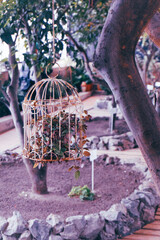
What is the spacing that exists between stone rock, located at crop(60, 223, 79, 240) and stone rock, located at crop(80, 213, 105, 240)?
0.09 m

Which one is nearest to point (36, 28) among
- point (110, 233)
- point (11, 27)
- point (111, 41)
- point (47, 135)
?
point (11, 27)

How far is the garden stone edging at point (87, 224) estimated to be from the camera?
7.90ft

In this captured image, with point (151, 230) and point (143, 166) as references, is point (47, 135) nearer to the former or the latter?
point (151, 230)

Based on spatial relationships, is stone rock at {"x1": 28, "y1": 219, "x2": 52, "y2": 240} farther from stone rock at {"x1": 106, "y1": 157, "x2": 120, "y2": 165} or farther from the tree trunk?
stone rock at {"x1": 106, "y1": 157, "x2": 120, "y2": 165}

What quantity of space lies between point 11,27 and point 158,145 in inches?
73.2

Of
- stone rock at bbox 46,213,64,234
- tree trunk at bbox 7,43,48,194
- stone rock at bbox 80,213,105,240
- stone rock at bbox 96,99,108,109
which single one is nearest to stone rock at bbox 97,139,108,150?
tree trunk at bbox 7,43,48,194

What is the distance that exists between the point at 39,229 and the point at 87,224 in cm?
38

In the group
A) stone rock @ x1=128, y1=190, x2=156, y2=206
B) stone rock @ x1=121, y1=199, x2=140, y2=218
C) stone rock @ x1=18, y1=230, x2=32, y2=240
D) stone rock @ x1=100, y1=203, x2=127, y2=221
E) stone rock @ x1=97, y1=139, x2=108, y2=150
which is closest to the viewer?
stone rock @ x1=18, y1=230, x2=32, y2=240

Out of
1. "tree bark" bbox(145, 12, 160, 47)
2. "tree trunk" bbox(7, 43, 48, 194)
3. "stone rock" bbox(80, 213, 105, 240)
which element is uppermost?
"tree bark" bbox(145, 12, 160, 47)

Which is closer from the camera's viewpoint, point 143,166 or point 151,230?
point 151,230

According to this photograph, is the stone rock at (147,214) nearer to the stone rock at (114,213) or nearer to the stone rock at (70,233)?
the stone rock at (114,213)

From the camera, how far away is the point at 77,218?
8.24ft

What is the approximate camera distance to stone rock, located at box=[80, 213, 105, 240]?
8.23ft

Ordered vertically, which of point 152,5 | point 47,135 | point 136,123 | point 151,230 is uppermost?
point 152,5
